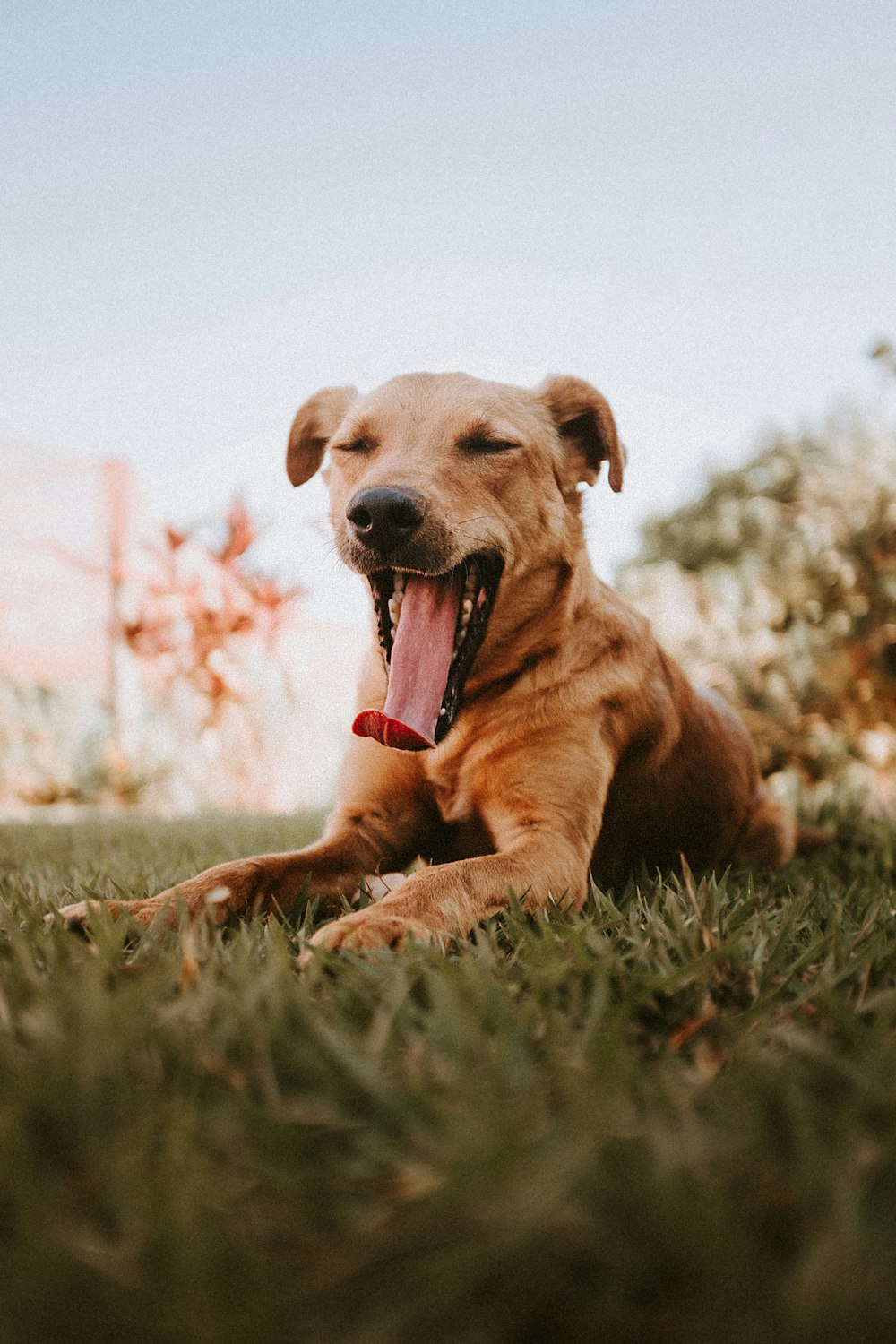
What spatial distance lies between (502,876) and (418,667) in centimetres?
68

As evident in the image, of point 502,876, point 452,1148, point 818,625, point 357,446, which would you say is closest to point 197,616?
point 818,625

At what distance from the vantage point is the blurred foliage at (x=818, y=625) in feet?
28.8

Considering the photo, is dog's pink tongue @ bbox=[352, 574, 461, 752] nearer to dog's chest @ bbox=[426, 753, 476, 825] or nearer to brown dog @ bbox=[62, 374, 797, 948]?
brown dog @ bbox=[62, 374, 797, 948]

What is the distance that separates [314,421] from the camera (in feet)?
10.8

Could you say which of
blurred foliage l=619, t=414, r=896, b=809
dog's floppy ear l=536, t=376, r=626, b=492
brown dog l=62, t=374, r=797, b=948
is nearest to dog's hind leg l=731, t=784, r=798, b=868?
brown dog l=62, t=374, r=797, b=948

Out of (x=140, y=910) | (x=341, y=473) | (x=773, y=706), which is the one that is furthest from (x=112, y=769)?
(x=140, y=910)

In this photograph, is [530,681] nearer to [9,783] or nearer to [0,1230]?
[0,1230]

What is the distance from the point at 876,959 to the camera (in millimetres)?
1336

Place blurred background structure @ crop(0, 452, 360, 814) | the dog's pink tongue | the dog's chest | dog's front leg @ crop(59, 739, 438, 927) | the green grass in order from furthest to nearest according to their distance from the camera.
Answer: blurred background structure @ crop(0, 452, 360, 814) → the dog's chest → the dog's pink tongue → dog's front leg @ crop(59, 739, 438, 927) → the green grass

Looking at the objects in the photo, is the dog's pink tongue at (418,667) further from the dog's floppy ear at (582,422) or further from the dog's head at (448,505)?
the dog's floppy ear at (582,422)

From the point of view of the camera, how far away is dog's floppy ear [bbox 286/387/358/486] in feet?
10.7

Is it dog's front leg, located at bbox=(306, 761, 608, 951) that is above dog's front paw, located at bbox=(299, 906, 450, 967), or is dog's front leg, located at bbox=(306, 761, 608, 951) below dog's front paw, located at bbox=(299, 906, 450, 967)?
below

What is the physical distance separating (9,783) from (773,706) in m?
7.79

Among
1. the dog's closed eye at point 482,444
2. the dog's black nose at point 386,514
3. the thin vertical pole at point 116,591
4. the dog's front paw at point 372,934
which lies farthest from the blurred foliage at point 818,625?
the dog's front paw at point 372,934
